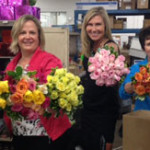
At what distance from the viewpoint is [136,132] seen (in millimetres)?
1128

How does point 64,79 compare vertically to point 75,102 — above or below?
above

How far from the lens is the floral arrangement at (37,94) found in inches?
51.0

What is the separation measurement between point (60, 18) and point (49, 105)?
10.1 m

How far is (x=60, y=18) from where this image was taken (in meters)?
11.1

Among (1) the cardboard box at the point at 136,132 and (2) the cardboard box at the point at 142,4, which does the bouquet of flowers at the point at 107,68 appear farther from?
(2) the cardboard box at the point at 142,4

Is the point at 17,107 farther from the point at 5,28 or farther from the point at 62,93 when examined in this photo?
the point at 5,28

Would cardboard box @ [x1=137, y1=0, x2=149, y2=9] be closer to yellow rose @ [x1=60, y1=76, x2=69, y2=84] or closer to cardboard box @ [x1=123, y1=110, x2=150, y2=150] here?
yellow rose @ [x1=60, y1=76, x2=69, y2=84]

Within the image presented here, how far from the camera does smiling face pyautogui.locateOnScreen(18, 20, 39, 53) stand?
1.78 m

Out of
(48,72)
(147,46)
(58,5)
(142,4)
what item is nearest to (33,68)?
(48,72)

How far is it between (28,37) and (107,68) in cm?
58

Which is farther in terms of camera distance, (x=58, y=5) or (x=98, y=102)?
(x=58, y=5)

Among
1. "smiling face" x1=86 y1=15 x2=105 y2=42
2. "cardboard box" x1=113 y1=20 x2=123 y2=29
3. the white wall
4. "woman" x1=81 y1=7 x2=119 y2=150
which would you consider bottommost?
"woman" x1=81 y1=7 x2=119 y2=150

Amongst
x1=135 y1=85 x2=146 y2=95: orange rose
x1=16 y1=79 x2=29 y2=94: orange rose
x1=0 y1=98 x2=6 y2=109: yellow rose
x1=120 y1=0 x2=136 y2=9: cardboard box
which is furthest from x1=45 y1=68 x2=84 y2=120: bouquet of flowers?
x1=120 y1=0 x2=136 y2=9: cardboard box

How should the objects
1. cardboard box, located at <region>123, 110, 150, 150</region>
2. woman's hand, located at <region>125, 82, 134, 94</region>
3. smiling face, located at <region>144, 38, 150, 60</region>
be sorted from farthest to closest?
1. smiling face, located at <region>144, 38, 150, 60</region>
2. woman's hand, located at <region>125, 82, 134, 94</region>
3. cardboard box, located at <region>123, 110, 150, 150</region>
